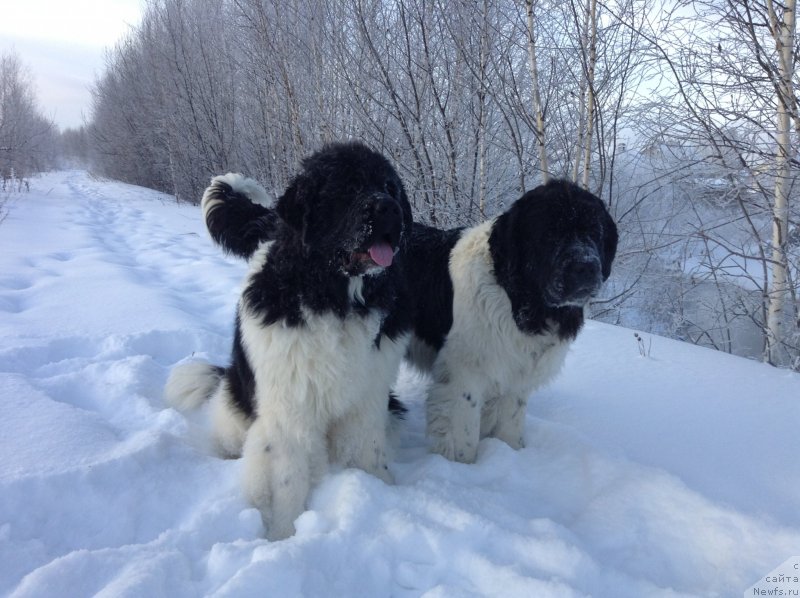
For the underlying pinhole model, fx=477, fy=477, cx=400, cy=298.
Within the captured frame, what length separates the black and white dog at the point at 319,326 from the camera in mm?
2012

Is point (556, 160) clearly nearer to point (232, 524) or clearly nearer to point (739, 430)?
point (739, 430)

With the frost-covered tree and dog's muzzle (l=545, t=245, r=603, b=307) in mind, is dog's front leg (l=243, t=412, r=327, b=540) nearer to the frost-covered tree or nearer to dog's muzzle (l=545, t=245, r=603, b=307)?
dog's muzzle (l=545, t=245, r=603, b=307)

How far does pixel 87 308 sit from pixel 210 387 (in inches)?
91.5

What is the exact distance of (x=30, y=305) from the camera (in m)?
4.49

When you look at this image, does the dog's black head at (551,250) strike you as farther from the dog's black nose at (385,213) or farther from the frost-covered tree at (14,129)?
the frost-covered tree at (14,129)

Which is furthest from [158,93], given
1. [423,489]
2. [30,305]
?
[423,489]

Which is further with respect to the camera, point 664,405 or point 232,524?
point 664,405

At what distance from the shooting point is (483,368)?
2.72 m

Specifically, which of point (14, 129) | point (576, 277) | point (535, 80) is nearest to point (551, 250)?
point (576, 277)

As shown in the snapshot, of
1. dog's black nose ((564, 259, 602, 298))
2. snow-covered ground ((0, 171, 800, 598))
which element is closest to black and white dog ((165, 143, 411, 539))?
snow-covered ground ((0, 171, 800, 598))

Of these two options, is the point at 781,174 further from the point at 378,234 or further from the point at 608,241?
the point at 378,234

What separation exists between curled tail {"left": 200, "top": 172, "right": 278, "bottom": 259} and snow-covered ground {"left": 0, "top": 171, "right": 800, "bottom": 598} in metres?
1.05

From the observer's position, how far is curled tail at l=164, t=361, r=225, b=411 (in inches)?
111

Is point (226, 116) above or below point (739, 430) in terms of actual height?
above
